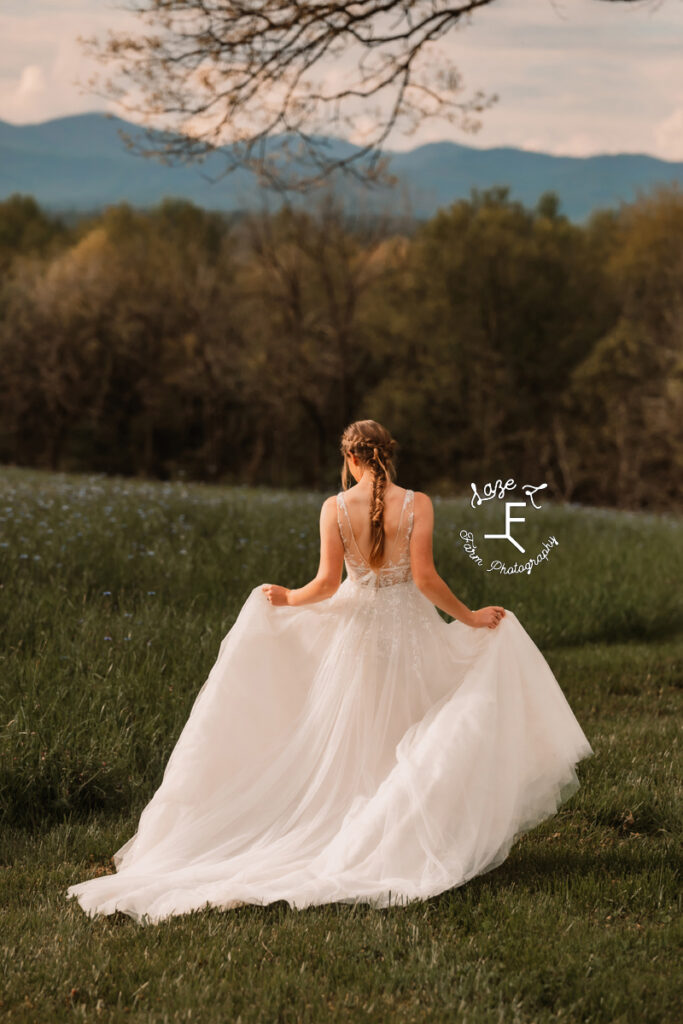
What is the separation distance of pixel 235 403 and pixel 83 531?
104 feet

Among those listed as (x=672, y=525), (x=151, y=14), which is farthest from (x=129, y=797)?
(x=672, y=525)

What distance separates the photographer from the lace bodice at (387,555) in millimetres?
4848

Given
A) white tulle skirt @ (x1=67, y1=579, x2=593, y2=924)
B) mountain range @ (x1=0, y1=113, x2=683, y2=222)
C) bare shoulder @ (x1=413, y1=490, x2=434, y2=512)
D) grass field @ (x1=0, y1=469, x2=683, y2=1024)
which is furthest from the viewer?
mountain range @ (x1=0, y1=113, x2=683, y2=222)

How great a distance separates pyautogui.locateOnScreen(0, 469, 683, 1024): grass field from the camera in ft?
11.9

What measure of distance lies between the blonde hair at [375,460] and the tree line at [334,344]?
109 feet

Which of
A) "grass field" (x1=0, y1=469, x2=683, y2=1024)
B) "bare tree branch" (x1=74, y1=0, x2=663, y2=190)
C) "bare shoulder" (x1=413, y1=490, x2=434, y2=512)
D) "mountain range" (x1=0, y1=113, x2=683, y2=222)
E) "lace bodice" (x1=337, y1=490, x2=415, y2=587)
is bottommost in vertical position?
"grass field" (x1=0, y1=469, x2=683, y2=1024)

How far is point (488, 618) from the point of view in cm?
493

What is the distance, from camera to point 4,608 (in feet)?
25.0

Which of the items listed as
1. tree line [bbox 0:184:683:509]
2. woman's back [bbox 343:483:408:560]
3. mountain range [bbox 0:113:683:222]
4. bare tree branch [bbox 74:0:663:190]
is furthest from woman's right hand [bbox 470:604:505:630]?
mountain range [bbox 0:113:683:222]

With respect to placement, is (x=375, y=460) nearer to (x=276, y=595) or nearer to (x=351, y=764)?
(x=276, y=595)

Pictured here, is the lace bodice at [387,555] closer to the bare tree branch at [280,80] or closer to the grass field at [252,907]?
the grass field at [252,907]

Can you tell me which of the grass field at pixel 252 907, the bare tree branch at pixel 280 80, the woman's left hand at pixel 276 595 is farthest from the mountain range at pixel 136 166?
the woman's left hand at pixel 276 595

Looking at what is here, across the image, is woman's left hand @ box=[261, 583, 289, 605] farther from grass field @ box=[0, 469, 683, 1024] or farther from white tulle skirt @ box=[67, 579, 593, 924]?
grass field @ box=[0, 469, 683, 1024]

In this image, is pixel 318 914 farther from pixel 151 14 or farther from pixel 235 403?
pixel 235 403
